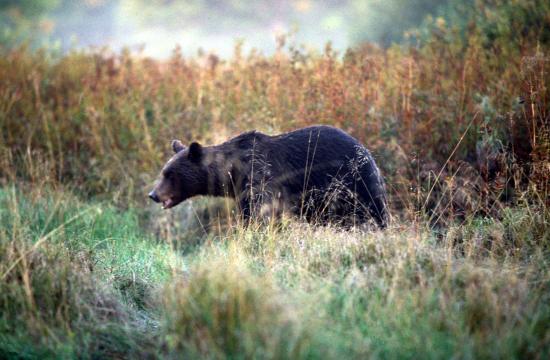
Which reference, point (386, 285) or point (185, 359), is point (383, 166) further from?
point (185, 359)

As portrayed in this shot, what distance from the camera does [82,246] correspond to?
5.09m

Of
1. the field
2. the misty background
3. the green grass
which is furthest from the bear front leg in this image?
the misty background

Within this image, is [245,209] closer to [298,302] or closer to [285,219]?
[285,219]

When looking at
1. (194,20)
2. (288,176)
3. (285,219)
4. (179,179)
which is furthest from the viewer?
(194,20)

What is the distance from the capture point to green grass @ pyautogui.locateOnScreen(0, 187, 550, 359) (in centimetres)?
326

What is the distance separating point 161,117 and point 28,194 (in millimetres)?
2325

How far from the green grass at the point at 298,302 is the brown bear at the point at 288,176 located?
106cm

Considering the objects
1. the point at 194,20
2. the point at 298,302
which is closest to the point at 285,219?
the point at 298,302

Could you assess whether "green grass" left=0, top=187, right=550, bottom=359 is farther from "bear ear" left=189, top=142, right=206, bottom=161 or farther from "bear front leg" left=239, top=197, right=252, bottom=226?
"bear ear" left=189, top=142, right=206, bottom=161

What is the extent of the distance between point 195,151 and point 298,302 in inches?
126

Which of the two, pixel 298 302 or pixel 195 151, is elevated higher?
pixel 195 151

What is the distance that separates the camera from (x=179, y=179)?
6.57m

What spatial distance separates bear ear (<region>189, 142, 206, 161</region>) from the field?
83 cm

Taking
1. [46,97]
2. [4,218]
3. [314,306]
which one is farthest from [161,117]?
[314,306]
